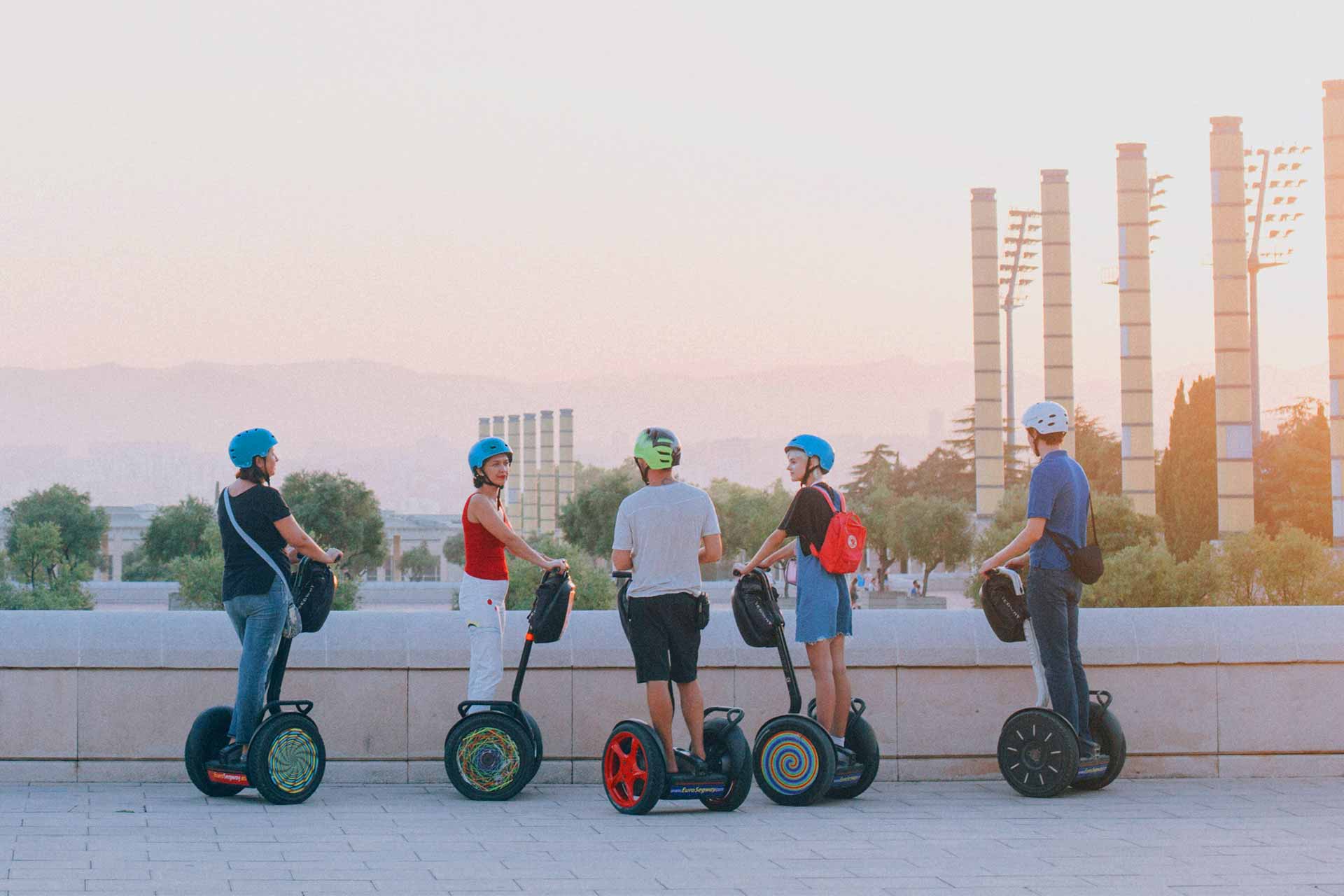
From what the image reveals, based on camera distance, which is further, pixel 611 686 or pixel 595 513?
pixel 595 513

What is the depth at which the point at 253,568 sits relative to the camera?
8281 millimetres

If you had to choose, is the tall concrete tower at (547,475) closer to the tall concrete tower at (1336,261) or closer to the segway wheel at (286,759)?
the tall concrete tower at (1336,261)

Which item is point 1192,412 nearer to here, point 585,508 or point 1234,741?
point 585,508

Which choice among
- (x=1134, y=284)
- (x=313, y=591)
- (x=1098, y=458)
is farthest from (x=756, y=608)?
(x=1098, y=458)

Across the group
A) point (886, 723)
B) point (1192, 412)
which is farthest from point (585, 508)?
point (886, 723)

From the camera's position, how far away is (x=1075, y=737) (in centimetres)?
853

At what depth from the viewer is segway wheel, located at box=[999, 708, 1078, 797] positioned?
8.52 meters

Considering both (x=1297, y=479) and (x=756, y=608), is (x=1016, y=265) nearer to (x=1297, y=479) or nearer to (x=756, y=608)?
(x=1297, y=479)

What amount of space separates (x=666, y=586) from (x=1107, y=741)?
8.78 feet

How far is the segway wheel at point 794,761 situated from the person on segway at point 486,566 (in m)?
1.36

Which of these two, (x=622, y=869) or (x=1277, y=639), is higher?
(x=1277, y=639)

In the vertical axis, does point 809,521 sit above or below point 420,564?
above

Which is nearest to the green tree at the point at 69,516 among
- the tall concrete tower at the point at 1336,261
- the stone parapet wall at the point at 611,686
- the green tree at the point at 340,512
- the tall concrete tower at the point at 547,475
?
the green tree at the point at 340,512

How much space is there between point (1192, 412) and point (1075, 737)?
5637 centimetres
